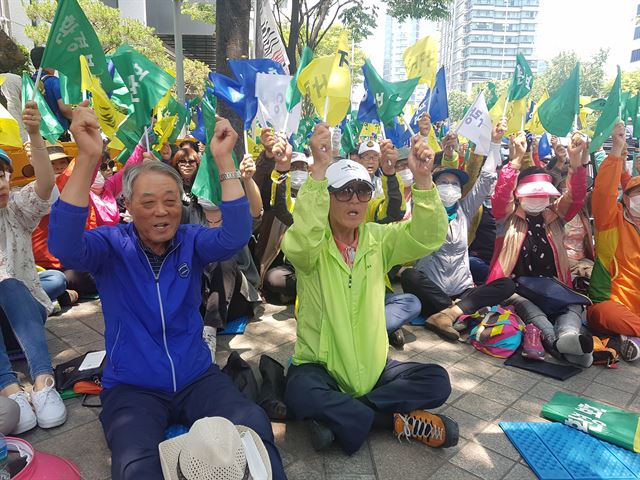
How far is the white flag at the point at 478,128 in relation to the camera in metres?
4.51

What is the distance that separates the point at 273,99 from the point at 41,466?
9.80ft

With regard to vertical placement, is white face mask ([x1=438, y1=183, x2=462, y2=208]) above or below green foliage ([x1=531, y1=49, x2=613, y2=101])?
below

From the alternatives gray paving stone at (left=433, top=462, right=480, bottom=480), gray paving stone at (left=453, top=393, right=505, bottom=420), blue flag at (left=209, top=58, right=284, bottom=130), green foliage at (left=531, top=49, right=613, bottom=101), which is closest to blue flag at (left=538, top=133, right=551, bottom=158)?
blue flag at (left=209, top=58, right=284, bottom=130)

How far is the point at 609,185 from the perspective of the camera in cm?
418

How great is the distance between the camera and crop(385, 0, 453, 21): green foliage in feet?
38.3

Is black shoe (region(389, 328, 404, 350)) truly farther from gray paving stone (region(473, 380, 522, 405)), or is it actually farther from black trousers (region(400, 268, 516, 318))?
gray paving stone (region(473, 380, 522, 405))

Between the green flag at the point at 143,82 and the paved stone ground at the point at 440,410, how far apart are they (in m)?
1.93

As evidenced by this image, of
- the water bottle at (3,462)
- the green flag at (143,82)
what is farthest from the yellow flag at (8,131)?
the water bottle at (3,462)

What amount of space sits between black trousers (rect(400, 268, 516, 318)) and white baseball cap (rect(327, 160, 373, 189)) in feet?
7.06

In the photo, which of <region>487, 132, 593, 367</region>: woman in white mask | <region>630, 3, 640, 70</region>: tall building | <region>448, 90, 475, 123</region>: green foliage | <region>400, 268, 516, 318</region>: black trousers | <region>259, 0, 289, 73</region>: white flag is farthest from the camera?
<region>448, 90, 475, 123</region>: green foliage

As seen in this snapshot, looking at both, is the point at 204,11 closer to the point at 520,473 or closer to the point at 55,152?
the point at 55,152

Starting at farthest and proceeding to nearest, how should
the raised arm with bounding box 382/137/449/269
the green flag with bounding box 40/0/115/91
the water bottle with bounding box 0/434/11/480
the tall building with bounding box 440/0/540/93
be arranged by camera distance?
the tall building with bounding box 440/0/540/93, the green flag with bounding box 40/0/115/91, the raised arm with bounding box 382/137/449/269, the water bottle with bounding box 0/434/11/480

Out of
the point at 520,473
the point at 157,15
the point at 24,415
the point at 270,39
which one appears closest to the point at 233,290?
the point at 24,415

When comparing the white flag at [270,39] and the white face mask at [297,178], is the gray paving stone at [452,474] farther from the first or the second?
the white flag at [270,39]
